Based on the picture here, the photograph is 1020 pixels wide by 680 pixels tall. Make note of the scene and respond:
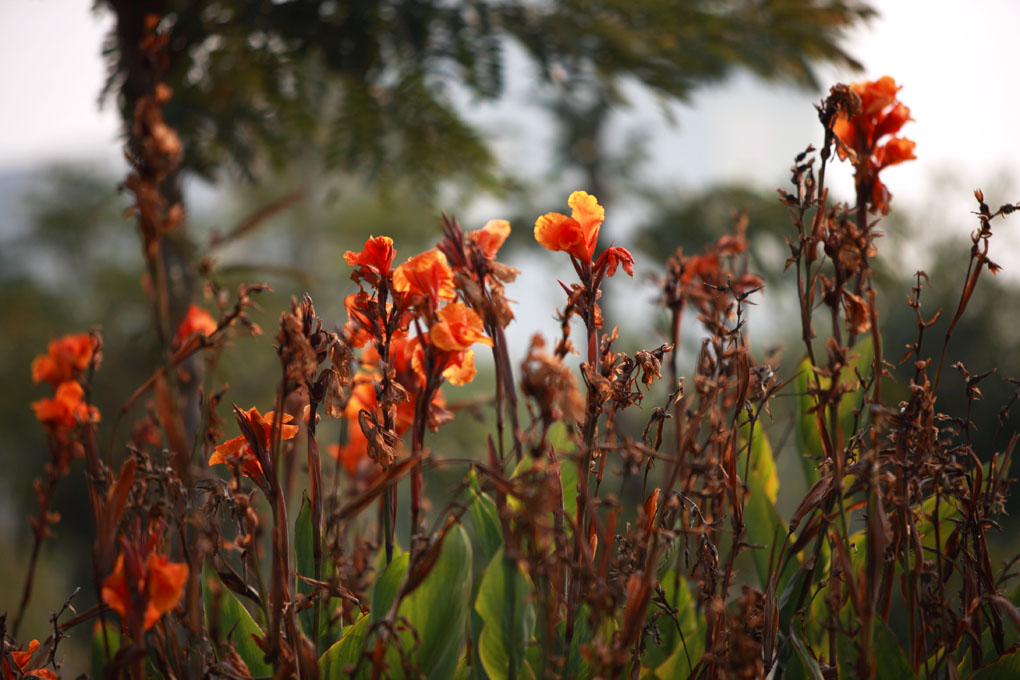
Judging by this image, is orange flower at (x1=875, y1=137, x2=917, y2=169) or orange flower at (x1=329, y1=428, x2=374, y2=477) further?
orange flower at (x1=329, y1=428, x2=374, y2=477)

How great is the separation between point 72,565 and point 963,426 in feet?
7.93

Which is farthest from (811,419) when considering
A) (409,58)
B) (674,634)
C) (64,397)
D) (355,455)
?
(409,58)

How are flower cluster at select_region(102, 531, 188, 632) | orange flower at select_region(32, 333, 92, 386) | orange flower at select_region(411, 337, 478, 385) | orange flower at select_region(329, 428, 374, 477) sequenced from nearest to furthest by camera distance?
flower cluster at select_region(102, 531, 188, 632) < orange flower at select_region(411, 337, 478, 385) < orange flower at select_region(32, 333, 92, 386) < orange flower at select_region(329, 428, 374, 477)

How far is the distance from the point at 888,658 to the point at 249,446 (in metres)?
0.40

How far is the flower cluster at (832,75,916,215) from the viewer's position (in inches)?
18.4

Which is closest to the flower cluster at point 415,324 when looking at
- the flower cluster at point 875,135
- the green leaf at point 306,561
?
the green leaf at point 306,561

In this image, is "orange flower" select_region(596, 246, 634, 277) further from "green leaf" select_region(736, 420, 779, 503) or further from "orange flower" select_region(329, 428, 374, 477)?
"orange flower" select_region(329, 428, 374, 477)

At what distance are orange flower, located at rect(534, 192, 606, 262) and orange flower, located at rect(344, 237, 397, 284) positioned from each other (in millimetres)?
96

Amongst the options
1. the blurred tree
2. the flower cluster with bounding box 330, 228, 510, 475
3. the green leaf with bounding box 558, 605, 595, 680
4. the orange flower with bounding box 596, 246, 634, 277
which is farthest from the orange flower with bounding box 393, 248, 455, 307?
the blurred tree

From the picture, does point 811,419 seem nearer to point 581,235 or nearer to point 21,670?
point 581,235

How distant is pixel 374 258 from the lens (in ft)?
1.45

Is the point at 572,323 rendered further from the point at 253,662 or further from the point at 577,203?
the point at 253,662

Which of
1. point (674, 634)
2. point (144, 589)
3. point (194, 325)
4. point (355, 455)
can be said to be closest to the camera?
point (144, 589)

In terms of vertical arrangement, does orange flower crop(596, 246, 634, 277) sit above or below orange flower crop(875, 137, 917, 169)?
below
